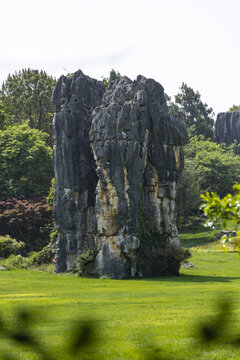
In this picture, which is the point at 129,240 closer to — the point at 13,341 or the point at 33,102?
the point at 13,341

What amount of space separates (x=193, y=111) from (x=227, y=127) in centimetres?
695

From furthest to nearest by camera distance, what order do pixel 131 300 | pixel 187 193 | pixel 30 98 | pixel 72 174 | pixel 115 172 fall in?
pixel 30 98 → pixel 187 193 → pixel 72 174 → pixel 115 172 → pixel 131 300

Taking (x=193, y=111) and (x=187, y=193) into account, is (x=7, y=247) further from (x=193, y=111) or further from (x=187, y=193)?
(x=193, y=111)

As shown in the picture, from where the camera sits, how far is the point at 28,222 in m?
45.2

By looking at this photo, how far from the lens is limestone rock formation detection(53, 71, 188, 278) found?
107 feet

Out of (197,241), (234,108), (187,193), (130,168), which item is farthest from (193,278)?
(234,108)

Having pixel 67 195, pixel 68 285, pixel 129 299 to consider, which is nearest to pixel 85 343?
pixel 129 299

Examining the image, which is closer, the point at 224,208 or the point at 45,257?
the point at 224,208

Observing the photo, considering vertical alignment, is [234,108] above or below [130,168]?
above

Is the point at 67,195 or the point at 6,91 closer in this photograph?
the point at 67,195

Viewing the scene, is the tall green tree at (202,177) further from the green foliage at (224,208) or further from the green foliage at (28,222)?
the green foliage at (224,208)

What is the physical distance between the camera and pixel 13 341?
1.97 metres

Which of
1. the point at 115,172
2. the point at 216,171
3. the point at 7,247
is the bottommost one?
the point at 7,247

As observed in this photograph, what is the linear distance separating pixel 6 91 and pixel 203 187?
29.0 metres
